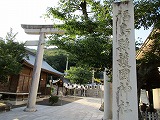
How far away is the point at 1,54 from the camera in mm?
10320

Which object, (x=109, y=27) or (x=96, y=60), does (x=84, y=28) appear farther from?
(x=96, y=60)

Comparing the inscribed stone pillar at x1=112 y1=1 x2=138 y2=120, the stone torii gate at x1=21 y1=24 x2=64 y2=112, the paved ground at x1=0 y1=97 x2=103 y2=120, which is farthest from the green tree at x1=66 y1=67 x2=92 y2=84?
the inscribed stone pillar at x1=112 y1=1 x2=138 y2=120

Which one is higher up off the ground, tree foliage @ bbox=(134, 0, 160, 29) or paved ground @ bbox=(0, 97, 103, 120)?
tree foliage @ bbox=(134, 0, 160, 29)

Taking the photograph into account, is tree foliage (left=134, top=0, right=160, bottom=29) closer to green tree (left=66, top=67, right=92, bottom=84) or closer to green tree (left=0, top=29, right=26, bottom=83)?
green tree (left=0, top=29, right=26, bottom=83)

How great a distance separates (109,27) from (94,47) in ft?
3.83

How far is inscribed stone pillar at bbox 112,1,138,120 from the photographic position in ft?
12.9

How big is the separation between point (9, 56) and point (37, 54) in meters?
2.52

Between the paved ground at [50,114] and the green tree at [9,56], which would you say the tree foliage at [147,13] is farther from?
the green tree at [9,56]

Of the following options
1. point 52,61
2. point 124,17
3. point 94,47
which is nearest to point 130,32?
point 124,17

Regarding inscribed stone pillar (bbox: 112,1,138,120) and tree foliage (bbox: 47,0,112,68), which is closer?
inscribed stone pillar (bbox: 112,1,138,120)

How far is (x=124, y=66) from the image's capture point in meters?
4.21

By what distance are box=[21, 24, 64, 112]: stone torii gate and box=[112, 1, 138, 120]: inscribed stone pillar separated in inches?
311

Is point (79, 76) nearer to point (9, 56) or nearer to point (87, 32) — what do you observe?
point (9, 56)

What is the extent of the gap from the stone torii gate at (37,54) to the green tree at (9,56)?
1.23m
